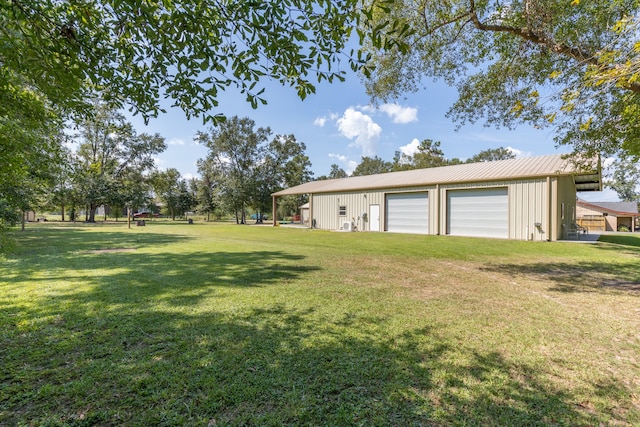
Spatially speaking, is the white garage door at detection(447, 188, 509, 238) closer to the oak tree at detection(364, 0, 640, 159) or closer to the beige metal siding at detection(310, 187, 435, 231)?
the beige metal siding at detection(310, 187, 435, 231)

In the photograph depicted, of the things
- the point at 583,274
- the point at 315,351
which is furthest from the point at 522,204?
the point at 315,351

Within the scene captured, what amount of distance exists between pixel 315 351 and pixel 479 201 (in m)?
15.3

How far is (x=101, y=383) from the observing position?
2244 millimetres

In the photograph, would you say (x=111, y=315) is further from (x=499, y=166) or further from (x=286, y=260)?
(x=499, y=166)

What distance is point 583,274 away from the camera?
6578 mm

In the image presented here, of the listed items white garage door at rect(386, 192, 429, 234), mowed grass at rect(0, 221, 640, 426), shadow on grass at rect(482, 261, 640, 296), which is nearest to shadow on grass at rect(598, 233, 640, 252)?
shadow on grass at rect(482, 261, 640, 296)

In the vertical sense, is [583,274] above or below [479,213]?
below

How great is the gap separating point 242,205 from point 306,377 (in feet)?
111

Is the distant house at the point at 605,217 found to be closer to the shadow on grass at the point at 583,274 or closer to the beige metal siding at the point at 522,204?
the beige metal siding at the point at 522,204

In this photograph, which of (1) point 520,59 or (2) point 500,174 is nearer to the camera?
(1) point 520,59

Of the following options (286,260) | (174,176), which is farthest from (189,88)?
(174,176)

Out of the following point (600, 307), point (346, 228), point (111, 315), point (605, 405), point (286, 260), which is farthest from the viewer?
point (346, 228)

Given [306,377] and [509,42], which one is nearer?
[306,377]

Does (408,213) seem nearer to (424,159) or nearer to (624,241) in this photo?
(624,241)
